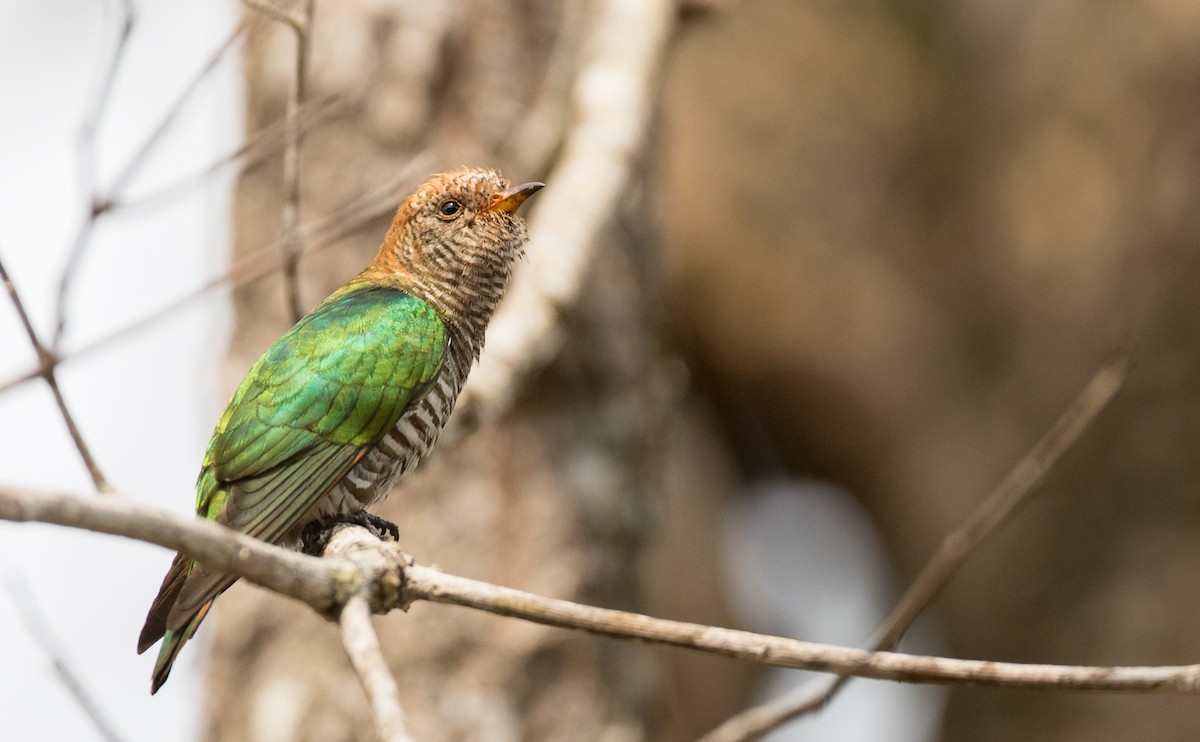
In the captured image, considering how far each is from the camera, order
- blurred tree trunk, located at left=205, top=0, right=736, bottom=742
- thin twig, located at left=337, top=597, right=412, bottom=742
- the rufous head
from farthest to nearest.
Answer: blurred tree trunk, located at left=205, top=0, right=736, bottom=742, the rufous head, thin twig, located at left=337, top=597, right=412, bottom=742

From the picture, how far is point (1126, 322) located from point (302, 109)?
731cm

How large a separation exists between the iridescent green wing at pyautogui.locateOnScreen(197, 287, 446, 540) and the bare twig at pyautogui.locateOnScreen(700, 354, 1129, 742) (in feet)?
5.52

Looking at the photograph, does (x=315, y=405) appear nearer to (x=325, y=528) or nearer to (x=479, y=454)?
(x=325, y=528)

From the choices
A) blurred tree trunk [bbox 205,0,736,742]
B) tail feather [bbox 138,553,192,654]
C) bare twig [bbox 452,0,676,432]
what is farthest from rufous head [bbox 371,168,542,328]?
tail feather [bbox 138,553,192,654]

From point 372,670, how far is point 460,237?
109 inches

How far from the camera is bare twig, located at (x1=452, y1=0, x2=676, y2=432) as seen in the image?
5.14 m

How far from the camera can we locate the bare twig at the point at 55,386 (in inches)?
100.0

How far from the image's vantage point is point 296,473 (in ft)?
14.0

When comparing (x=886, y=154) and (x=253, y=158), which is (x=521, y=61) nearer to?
(x=253, y=158)

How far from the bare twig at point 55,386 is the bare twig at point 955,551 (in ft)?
6.50

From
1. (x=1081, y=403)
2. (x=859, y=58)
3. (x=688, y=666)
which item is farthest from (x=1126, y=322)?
(x=1081, y=403)

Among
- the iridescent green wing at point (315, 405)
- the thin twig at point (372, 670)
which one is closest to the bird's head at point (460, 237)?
the iridescent green wing at point (315, 405)

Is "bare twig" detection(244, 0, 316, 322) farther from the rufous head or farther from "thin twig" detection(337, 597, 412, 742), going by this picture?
"thin twig" detection(337, 597, 412, 742)

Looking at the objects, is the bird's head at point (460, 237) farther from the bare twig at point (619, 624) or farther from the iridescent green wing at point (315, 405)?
the bare twig at point (619, 624)
